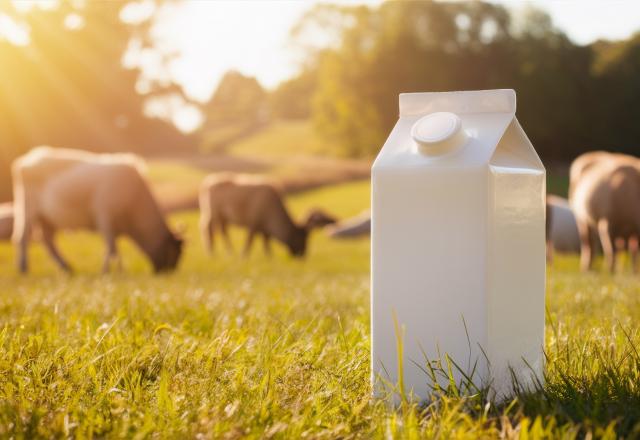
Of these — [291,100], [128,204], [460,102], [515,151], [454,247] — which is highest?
[460,102]

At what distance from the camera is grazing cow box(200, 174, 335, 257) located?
18188 mm

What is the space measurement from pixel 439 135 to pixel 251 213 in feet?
52.4

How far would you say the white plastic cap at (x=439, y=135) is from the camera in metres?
2.72

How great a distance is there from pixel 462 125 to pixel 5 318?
3.17 metres

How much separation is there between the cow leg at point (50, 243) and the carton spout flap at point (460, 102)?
11.6m

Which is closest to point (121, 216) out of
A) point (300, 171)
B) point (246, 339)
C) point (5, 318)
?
point (5, 318)

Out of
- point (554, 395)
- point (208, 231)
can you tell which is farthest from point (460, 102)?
point (208, 231)

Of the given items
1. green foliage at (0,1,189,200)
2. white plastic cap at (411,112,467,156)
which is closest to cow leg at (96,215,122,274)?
white plastic cap at (411,112,467,156)

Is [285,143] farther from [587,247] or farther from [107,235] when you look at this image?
[587,247]

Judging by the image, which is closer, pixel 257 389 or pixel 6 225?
pixel 257 389

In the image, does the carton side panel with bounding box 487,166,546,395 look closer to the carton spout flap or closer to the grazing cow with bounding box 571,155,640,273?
the carton spout flap

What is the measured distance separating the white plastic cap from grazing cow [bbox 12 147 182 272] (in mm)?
10877

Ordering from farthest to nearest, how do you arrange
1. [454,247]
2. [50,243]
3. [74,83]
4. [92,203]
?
1. [74,83]
2. [50,243]
3. [92,203]
4. [454,247]

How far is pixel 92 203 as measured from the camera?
13203mm
